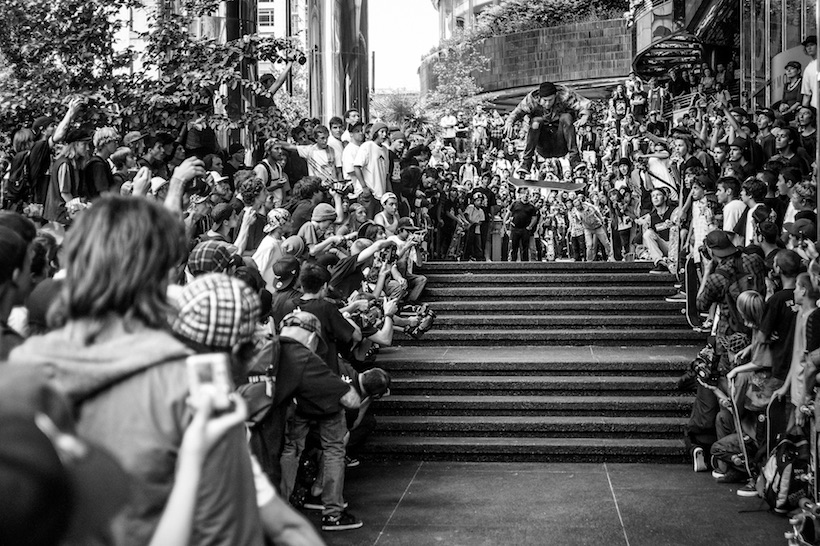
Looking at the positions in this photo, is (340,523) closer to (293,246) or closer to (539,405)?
(293,246)

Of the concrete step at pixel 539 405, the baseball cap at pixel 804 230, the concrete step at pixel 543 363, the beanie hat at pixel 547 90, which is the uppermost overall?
the beanie hat at pixel 547 90

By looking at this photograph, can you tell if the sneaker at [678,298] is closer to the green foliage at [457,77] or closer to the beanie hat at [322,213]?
the beanie hat at [322,213]

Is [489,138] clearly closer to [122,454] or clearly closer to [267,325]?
[267,325]

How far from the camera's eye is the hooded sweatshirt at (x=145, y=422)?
2406mm

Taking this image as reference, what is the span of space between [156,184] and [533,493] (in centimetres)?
470

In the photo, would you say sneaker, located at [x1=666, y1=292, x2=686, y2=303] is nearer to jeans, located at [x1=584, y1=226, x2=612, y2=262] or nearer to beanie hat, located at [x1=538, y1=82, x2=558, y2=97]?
jeans, located at [x1=584, y1=226, x2=612, y2=262]

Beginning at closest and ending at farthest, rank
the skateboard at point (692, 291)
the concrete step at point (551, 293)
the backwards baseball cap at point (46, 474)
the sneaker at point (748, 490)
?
the backwards baseball cap at point (46, 474) → the sneaker at point (748, 490) → the skateboard at point (692, 291) → the concrete step at point (551, 293)

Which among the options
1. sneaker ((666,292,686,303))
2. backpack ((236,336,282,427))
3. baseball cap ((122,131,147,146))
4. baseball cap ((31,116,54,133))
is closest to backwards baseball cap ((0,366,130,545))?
backpack ((236,336,282,427))

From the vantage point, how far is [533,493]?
10.0 meters

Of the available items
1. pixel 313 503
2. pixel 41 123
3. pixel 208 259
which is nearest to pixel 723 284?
pixel 313 503

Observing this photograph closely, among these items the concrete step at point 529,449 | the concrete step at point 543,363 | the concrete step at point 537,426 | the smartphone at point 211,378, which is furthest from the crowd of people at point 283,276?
the concrete step at point 543,363

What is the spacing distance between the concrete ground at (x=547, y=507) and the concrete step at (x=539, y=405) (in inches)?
35.4

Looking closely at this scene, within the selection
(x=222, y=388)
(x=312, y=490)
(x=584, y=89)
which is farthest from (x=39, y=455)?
(x=584, y=89)

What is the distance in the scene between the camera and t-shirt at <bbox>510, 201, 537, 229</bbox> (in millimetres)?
20859
